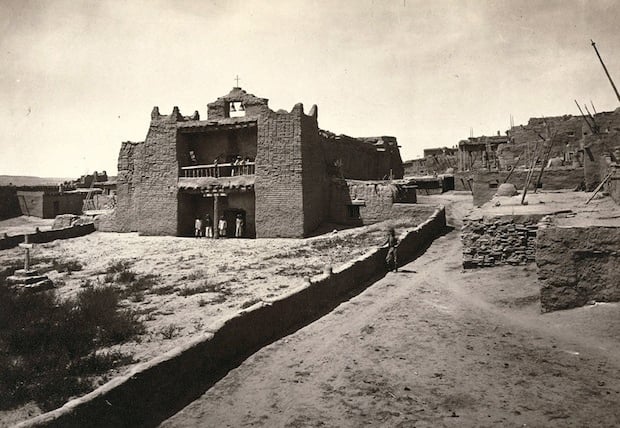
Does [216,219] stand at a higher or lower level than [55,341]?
higher

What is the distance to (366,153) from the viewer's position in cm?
3678

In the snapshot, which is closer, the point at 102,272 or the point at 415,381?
the point at 415,381

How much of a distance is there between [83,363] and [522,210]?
12.7 m

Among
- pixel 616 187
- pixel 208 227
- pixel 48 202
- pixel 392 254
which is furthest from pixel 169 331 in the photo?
pixel 48 202

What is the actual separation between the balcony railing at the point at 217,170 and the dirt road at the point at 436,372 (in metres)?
15.3

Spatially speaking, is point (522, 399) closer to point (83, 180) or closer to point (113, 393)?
point (113, 393)

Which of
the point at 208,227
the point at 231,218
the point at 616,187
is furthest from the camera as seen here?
the point at 231,218

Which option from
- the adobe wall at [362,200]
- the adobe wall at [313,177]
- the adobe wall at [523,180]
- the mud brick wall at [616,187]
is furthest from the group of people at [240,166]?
the mud brick wall at [616,187]

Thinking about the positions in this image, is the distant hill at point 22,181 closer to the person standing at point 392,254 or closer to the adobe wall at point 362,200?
the adobe wall at point 362,200

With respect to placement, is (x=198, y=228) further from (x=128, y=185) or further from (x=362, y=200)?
(x=362, y=200)

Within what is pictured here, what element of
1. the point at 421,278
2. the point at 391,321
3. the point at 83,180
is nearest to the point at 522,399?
the point at 391,321

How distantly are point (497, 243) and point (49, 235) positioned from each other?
970 inches

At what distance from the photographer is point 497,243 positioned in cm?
1324

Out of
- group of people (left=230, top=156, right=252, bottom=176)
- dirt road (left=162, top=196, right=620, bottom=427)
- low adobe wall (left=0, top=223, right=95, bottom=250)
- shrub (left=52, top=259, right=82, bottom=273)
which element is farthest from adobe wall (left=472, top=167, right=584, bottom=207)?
low adobe wall (left=0, top=223, right=95, bottom=250)
